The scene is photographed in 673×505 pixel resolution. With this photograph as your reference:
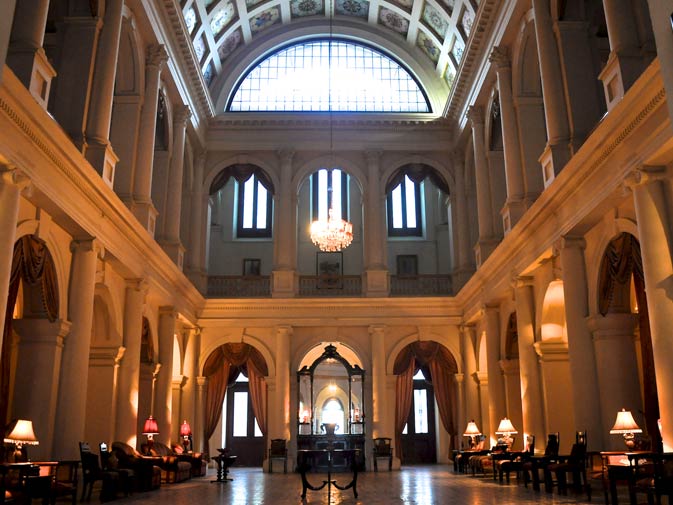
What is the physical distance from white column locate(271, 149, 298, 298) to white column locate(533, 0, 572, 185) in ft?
30.7

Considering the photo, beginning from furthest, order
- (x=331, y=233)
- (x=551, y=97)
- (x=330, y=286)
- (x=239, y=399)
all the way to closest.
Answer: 1. (x=239, y=399)
2. (x=330, y=286)
3. (x=331, y=233)
4. (x=551, y=97)

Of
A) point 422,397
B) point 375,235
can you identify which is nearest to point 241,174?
point 375,235

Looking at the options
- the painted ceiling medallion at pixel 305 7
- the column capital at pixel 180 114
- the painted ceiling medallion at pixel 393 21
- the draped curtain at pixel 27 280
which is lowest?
the draped curtain at pixel 27 280

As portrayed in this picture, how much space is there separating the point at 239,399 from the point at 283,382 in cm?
621

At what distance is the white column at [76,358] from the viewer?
1064 cm

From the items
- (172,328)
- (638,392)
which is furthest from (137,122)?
(638,392)

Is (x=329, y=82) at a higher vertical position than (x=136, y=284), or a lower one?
higher

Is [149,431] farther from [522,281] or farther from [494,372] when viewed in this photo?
[522,281]

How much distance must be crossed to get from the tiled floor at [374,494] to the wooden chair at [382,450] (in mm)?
3972

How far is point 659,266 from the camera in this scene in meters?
8.59

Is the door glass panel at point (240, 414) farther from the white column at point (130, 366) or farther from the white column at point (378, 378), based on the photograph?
the white column at point (130, 366)

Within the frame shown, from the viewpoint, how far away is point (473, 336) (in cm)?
2000

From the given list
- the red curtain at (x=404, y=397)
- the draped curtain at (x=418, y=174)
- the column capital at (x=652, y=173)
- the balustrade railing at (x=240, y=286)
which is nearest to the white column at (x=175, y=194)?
the balustrade railing at (x=240, y=286)

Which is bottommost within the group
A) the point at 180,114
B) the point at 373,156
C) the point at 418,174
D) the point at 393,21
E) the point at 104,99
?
the point at 104,99
